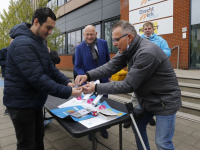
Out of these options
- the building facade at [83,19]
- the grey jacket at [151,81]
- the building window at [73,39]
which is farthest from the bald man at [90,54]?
the building window at [73,39]

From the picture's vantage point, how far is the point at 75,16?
44.1ft

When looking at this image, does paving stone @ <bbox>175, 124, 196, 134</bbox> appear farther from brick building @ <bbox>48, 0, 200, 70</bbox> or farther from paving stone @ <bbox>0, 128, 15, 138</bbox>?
brick building @ <bbox>48, 0, 200, 70</bbox>

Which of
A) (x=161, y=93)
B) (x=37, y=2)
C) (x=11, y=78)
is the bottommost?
(x=161, y=93)

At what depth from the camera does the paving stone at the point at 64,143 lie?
2805 millimetres

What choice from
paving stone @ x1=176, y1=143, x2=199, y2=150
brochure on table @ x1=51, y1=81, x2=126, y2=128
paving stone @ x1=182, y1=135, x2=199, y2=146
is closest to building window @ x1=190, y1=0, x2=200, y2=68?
paving stone @ x1=182, y1=135, x2=199, y2=146

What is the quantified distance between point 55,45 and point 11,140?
28.0ft

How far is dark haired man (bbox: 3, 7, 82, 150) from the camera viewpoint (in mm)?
1548

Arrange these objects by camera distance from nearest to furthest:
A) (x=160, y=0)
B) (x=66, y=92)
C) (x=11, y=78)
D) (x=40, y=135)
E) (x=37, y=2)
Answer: (x=11, y=78)
(x=66, y=92)
(x=40, y=135)
(x=160, y=0)
(x=37, y=2)

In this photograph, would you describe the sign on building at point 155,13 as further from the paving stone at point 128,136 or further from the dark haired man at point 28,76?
the dark haired man at point 28,76

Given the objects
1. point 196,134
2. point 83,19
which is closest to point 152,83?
point 196,134

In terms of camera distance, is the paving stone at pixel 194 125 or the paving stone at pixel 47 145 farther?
the paving stone at pixel 194 125

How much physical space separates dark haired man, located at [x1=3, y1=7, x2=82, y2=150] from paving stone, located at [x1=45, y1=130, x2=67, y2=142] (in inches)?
56.0

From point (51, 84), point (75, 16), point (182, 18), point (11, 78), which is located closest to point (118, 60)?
point (51, 84)

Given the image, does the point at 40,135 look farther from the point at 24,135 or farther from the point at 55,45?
the point at 55,45
